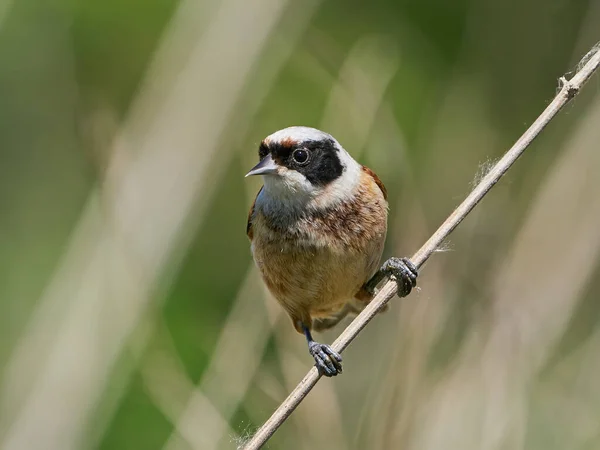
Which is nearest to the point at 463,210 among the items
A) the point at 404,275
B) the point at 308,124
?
the point at 404,275

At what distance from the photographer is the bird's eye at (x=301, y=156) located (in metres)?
3.25

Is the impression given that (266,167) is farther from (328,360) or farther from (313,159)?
(328,360)

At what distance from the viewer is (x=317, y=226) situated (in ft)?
10.8

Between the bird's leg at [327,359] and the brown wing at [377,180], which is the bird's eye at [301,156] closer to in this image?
the brown wing at [377,180]

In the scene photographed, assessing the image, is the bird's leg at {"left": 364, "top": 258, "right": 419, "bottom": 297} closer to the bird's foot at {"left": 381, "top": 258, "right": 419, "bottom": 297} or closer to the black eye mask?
the bird's foot at {"left": 381, "top": 258, "right": 419, "bottom": 297}

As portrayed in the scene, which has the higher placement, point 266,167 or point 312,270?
point 266,167

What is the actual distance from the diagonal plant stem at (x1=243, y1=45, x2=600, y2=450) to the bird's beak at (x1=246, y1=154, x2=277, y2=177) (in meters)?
0.65

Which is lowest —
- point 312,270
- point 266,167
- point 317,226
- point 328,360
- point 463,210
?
point 328,360

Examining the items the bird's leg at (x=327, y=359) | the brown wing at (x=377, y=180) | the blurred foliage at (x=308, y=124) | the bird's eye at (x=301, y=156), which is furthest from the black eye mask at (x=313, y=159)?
the bird's leg at (x=327, y=359)

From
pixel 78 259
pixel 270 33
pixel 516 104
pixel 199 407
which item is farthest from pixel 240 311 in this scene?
pixel 516 104

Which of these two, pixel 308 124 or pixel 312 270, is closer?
pixel 312 270

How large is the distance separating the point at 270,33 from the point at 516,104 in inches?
91.2

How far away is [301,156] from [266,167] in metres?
0.20

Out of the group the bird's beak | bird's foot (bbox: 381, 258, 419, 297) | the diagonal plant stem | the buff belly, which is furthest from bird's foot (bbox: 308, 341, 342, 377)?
the bird's beak
